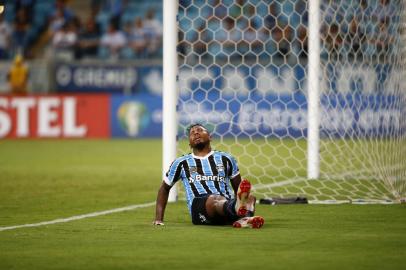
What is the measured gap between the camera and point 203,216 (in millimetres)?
8344

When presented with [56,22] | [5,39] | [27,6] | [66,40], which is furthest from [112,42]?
[27,6]

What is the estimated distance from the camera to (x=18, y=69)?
24562 millimetres

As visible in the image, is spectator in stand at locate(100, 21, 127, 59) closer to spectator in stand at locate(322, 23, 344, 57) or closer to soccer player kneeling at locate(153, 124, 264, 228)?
spectator in stand at locate(322, 23, 344, 57)

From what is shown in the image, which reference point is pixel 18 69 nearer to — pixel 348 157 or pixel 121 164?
pixel 121 164

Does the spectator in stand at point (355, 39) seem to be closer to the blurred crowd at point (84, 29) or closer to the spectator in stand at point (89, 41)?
the blurred crowd at point (84, 29)

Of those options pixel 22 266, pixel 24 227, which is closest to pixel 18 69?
pixel 24 227

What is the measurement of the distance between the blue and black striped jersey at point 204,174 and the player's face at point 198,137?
14cm

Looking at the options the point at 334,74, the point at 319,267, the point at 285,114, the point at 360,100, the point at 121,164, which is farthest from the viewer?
the point at 285,114

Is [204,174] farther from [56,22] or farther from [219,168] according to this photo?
[56,22]

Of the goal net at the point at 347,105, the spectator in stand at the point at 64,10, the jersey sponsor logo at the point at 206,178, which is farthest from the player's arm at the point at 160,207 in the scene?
the spectator in stand at the point at 64,10

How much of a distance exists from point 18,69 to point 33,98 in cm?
128

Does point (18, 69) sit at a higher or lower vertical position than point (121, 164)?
higher

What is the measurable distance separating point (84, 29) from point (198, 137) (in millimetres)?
19170

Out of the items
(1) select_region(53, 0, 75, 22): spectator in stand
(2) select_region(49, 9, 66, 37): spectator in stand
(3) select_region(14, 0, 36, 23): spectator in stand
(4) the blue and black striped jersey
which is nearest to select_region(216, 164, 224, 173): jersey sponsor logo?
(4) the blue and black striped jersey
